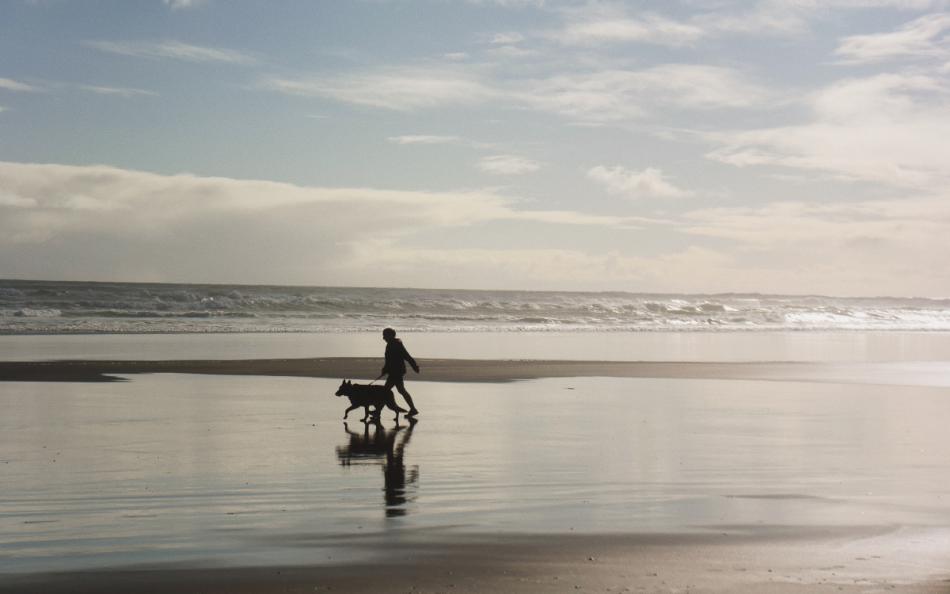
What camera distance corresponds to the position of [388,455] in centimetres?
1273

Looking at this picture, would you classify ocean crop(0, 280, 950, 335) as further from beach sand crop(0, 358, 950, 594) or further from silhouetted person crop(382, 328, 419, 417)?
beach sand crop(0, 358, 950, 594)

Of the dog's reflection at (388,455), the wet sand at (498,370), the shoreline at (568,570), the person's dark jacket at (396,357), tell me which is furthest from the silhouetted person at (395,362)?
the shoreline at (568,570)

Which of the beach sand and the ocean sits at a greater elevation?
the ocean

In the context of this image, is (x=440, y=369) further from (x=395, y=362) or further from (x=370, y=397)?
(x=370, y=397)

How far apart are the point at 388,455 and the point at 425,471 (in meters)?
1.43

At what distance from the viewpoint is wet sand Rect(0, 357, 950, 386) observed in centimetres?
2452

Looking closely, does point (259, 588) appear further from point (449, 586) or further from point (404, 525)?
point (404, 525)

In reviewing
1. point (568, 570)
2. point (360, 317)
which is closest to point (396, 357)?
point (568, 570)

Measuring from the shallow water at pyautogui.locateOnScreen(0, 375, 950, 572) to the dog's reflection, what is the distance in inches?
1.8

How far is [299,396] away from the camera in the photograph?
65.5 ft

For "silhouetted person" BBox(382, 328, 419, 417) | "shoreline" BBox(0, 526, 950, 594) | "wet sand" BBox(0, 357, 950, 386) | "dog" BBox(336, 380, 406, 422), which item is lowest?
"shoreline" BBox(0, 526, 950, 594)

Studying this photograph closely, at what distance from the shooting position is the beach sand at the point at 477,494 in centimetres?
711

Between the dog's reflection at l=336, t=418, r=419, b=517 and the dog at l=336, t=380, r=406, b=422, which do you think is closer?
the dog's reflection at l=336, t=418, r=419, b=517

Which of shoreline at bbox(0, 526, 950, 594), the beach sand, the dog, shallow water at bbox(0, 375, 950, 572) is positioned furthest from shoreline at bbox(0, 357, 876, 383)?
shoreline at bbox(0, 526, 950, 594)
